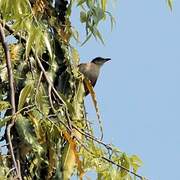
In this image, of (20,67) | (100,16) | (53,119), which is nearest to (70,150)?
(53,119)

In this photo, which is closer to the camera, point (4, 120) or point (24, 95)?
point (4, 120)

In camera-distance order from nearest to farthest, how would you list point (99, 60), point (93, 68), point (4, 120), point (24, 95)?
point (4, 120) < point (24, 95) < point (93, 68) < point (99, 60)

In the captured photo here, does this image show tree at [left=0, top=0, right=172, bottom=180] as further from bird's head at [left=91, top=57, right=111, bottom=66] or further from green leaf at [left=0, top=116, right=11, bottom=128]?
bird's head at [left=91, top=57, right=111, bottom=66]

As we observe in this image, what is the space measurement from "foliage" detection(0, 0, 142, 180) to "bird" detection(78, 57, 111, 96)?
1.23 metres

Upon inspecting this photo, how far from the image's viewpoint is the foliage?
3721 millimetres

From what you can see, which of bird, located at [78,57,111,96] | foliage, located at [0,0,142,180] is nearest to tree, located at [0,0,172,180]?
foliage, located at [0,0,142,180]

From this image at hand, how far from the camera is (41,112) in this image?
12.6 feet

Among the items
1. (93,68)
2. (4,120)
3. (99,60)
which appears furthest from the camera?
(99,60)

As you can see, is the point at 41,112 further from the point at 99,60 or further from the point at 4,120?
the point at 99,60

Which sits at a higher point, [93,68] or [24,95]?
[24,95]

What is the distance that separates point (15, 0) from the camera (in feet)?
11.7

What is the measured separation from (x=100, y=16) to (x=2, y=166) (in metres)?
1.04

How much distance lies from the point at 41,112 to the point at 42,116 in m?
0.02

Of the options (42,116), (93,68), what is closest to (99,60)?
(93,68)
